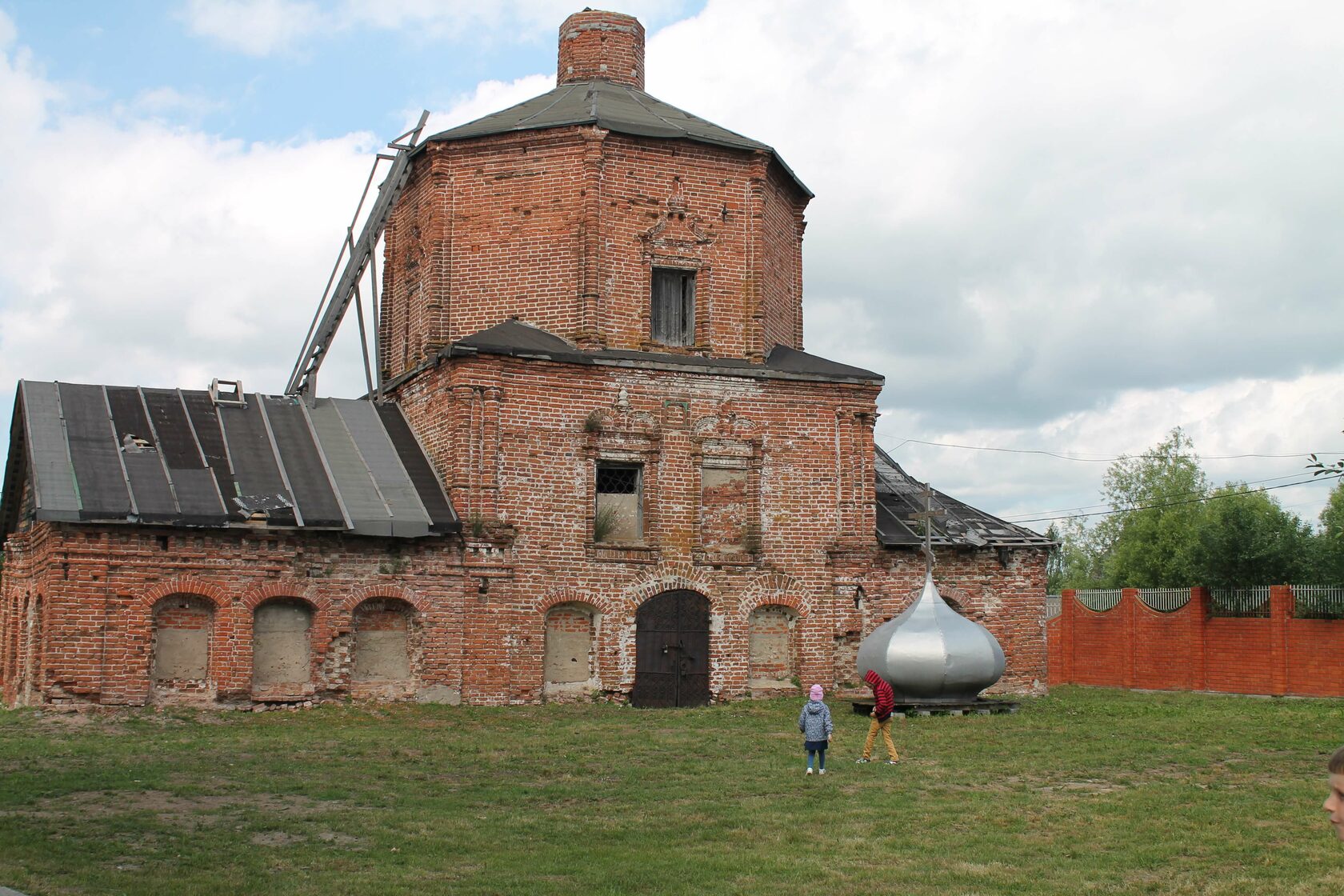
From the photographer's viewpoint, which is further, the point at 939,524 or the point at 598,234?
the point at 939,524

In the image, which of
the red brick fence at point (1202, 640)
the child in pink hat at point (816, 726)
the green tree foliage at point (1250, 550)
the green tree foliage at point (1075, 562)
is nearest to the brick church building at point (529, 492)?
the red brick fence at point (1202, 640)

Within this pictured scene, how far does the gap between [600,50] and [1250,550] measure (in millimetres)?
18170

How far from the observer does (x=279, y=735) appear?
54.0 feet

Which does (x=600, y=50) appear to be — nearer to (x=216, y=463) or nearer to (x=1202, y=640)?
(x=216, y=463)

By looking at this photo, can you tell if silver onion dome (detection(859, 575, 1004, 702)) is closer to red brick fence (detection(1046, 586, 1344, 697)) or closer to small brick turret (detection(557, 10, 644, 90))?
red brick fence (detection(1046, 586, 1344, 697))

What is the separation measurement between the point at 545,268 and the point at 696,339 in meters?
2.78

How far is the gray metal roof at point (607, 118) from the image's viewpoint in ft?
73.7

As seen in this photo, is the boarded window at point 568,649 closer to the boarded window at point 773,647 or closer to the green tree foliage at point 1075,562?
the boarded window at point 773,647

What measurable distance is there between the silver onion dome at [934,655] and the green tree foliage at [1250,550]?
1370 cm

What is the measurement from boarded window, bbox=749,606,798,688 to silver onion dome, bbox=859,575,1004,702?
256 centimetres

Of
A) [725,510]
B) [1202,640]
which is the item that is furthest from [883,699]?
[1202,640]

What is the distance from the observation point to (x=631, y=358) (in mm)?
21609

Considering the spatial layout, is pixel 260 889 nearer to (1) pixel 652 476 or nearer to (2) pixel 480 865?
(2) pixel 480 865

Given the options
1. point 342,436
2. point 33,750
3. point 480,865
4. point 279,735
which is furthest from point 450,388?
point 480,865
